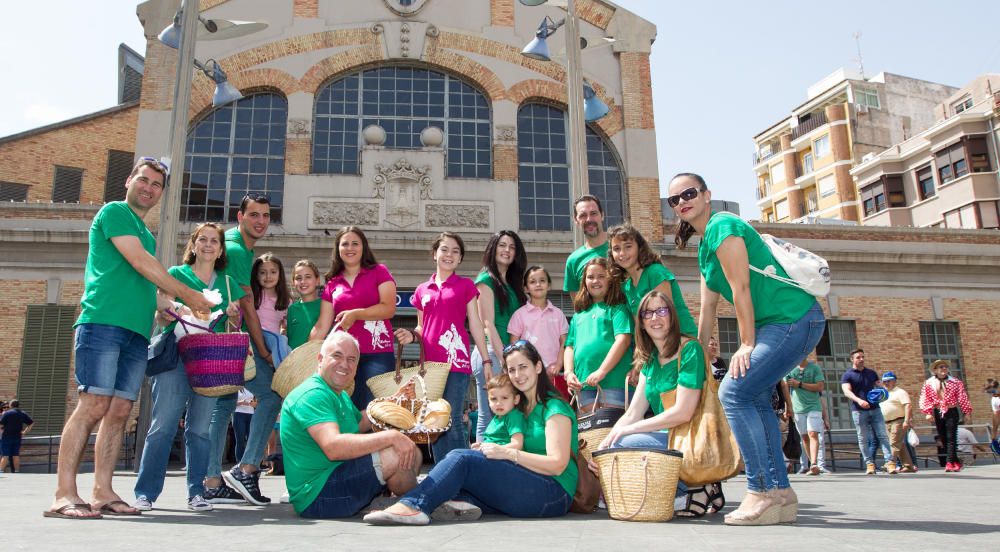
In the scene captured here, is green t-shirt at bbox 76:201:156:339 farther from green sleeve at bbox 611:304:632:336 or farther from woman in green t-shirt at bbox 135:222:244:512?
green sleeve at bbox 611:304:632:336

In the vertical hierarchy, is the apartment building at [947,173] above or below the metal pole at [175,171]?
above

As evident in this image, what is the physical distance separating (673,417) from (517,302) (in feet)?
7.07

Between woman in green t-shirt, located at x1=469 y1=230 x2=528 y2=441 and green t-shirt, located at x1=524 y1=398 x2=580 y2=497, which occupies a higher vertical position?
woman in green t-shirt, located at x1=469 y1=230 x2=528 y2=441

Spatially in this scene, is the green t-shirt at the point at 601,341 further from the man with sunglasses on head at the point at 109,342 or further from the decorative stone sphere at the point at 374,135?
the decorative stone sphere at the point at 374,135

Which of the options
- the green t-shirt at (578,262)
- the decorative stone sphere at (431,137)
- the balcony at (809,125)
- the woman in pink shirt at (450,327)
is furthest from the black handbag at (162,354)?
the balcony at (809,125)

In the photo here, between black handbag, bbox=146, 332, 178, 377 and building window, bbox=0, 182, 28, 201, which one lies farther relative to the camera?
building window, bbox=0, 182, 28, 201

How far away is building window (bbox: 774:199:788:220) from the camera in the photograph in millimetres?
58000

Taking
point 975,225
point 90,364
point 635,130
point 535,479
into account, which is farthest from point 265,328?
point 975,225

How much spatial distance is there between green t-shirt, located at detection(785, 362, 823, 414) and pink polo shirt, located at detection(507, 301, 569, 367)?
262 inches

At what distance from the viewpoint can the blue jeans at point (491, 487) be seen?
4043 mm

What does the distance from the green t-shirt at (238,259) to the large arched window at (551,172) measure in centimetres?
1231

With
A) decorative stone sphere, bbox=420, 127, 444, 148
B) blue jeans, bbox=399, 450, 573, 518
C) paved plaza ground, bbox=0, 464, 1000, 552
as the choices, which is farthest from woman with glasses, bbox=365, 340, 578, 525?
decorative stone sphere, bbox=420, 127, 444, 148

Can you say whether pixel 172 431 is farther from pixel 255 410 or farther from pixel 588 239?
pixel 588 239

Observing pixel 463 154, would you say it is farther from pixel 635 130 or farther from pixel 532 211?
pixel 635 130
